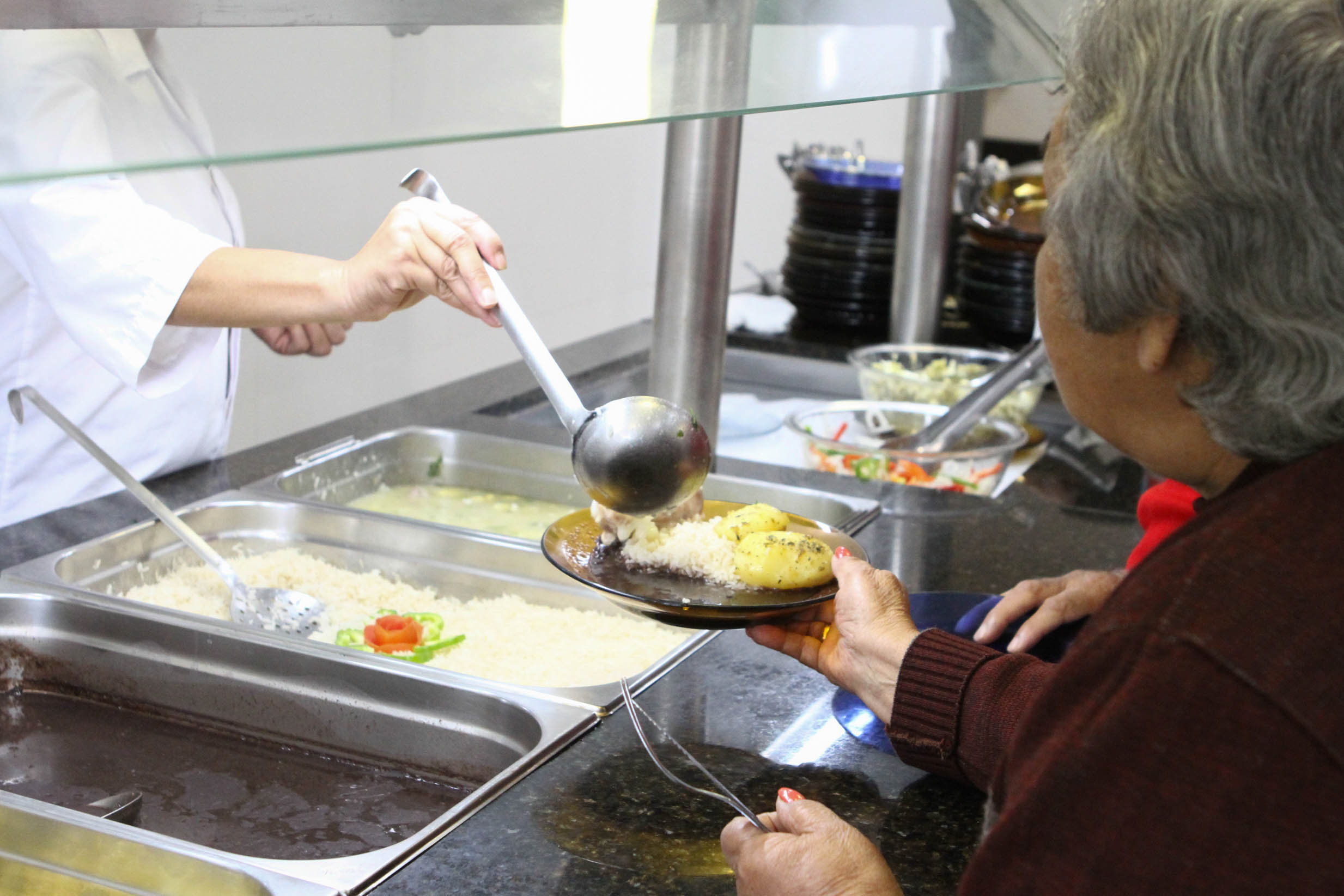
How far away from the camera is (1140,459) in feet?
2.38

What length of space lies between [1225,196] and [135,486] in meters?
1.17

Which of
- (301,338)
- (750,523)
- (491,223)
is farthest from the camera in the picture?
(491,223)

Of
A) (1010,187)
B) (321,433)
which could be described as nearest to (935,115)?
(1010,187)

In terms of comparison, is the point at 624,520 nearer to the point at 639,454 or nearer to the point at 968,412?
the point at 639,454

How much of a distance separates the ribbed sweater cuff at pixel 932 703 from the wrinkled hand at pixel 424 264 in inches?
18.3

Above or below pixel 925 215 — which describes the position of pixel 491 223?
below

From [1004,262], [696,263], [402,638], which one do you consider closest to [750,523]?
[402,638]

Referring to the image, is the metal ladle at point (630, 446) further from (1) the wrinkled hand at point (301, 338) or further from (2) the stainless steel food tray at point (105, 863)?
(1) the wrinkled hand at point (301, 338)

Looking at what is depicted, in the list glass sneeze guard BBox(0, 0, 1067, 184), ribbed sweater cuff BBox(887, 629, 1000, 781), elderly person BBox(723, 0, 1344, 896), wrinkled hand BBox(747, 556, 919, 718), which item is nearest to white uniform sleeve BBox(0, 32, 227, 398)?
glass sneeze guard BBox(0, 0, 1067, 184)

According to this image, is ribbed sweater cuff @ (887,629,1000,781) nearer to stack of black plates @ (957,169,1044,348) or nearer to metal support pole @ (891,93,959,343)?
stack of black plates @ (957,169,1044,348)

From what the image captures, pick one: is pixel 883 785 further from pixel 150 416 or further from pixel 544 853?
pixel 150 416

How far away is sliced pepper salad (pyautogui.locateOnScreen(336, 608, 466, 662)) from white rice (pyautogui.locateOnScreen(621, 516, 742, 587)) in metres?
0.29

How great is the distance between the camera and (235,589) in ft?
4.42

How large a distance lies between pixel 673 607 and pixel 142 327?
0.73 metres
